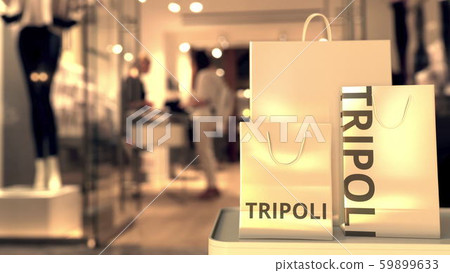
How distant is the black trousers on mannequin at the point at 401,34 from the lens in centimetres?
174

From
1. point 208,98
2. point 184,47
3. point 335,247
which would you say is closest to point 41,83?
point 184,47

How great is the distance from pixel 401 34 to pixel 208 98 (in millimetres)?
997

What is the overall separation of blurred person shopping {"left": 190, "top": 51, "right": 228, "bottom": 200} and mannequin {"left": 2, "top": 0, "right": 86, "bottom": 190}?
71 cm

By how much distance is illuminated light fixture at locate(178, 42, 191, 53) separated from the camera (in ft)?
6.67

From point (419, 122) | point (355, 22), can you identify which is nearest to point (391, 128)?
point (419, 122)

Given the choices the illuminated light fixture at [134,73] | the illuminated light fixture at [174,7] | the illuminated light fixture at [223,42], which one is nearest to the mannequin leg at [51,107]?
the illuminated light fixture at [134,73]

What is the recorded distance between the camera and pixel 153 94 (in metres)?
2.09

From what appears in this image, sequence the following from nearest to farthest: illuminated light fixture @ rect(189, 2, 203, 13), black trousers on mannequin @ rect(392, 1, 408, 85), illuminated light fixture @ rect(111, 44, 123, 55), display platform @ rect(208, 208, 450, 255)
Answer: display platform @ rect(208, 208, 450, 255), black trousers on mannequin @ rect(392, 1, 408, 85), illuminated light fixture @ rect(189, 2, 203, 13), illuminated light fixture @ rect(111, 44, 123, 55)

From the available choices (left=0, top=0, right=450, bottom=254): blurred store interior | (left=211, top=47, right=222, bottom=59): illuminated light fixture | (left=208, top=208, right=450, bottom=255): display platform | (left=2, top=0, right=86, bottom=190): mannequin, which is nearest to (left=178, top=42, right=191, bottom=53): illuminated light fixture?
(left=0, top=0, right=450, bottom=254): blurred store interior

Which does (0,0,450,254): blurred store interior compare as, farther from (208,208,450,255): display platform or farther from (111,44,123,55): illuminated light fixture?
(208,208,450,255): display platform

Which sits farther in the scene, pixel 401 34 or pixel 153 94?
pixel 153 94

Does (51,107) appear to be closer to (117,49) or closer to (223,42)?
(117,49)

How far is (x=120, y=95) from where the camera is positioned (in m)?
2.11

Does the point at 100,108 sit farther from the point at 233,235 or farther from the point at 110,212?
the point at 233,235
